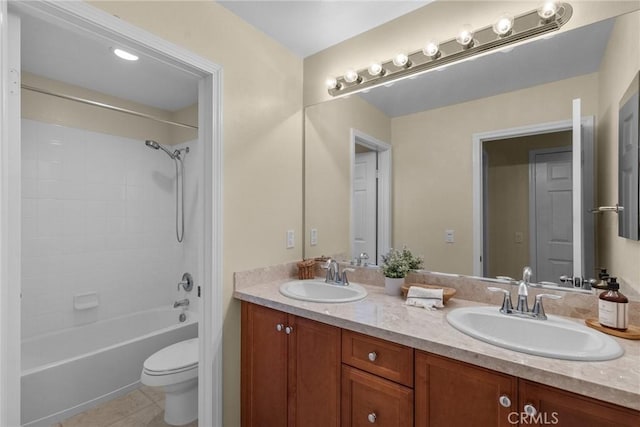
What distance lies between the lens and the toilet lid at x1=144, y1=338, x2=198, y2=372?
1.88 metres

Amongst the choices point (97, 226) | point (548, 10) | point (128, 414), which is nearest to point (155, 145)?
point (97, 226)

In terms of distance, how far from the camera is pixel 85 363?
2033 millimetres

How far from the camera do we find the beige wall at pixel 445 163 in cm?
139

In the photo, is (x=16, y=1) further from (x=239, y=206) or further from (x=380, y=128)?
(x=380, y=128)

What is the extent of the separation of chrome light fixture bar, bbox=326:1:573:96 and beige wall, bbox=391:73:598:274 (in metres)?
0.23

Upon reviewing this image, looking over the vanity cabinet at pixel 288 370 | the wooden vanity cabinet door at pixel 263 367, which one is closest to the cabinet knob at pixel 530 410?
the vanity cabinet at pixel 288 370

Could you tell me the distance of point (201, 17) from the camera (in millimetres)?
1543

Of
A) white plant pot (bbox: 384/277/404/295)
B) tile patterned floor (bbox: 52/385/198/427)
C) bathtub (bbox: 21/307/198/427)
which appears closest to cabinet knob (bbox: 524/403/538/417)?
white plant pot (bbox: 384/277/404/295)

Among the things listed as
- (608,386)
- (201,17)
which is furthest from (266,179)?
(608,386)

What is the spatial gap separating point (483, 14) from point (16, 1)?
75.2 inches

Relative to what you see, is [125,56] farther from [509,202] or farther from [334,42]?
[509,202]

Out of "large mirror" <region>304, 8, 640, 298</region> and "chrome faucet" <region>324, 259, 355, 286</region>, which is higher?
"large mirror" <region>304, 8, 640, 298</region>

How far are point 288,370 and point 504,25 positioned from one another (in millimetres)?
1904

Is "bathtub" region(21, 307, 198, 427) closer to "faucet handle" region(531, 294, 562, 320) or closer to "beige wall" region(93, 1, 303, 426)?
"beige wall" region(93, 1, 303, 426)
